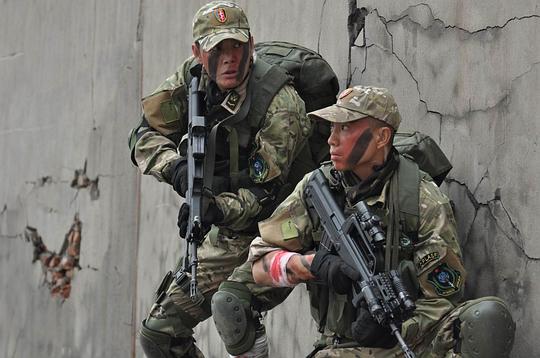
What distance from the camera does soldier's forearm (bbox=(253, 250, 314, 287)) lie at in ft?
13.9

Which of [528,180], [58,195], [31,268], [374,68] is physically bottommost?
[31,268]

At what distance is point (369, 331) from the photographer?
12.8ft

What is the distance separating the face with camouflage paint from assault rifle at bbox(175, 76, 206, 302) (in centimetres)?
82

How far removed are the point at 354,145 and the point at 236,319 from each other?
2.91 ft

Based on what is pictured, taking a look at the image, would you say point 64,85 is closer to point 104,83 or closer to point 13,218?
point 104,83

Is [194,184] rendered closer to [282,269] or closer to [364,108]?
[282,269]

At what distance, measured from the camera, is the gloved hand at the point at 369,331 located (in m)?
3.89

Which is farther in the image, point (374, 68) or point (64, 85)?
point (64, 85)

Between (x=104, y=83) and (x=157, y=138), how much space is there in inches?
144


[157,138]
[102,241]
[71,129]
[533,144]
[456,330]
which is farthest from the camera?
[71,129]

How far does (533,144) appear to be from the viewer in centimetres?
443

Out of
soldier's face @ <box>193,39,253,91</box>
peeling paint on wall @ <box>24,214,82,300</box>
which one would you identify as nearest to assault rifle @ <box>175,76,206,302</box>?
soldier's face @ <box>193,39,253,91</box>

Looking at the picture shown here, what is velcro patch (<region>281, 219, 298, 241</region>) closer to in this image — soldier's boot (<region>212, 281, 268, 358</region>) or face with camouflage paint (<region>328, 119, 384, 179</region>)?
face with camouflage paint (<region>328, 119, 384, 179</region>)

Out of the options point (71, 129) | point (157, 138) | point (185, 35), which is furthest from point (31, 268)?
point (157, 138)
